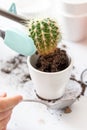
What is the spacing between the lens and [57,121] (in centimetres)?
52

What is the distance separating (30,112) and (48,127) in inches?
2.0

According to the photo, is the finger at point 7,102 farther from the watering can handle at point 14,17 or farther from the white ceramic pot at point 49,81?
the watering can handle at point 14,17

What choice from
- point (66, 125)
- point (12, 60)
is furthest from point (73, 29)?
point (66, 125)

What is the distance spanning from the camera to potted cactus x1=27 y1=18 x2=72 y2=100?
501 mm

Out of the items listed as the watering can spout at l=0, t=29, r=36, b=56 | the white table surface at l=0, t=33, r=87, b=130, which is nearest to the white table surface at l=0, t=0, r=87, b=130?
the white table surface at l=0, t=33, r=87, b=130

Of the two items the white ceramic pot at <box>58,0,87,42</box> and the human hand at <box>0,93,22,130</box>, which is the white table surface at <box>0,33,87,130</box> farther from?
the white ceramic pot at <box>58,0,87,42</box>

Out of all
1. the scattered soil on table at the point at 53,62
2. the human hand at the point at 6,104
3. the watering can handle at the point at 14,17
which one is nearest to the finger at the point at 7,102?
the human hand at the point at 6,104

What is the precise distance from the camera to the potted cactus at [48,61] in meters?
0.50

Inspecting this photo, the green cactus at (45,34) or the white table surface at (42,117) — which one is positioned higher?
the green cactus at (45,34)

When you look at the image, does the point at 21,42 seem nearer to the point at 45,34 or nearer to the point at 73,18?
the point at 45,34

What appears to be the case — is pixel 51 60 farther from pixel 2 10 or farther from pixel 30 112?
pixel 2 10

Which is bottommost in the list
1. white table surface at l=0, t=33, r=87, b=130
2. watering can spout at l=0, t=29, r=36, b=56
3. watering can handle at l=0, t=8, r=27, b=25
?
white table surface at l=0, t=33, r=87, b=130

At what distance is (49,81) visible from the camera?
0.52 metres

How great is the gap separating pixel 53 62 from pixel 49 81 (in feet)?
0.11
